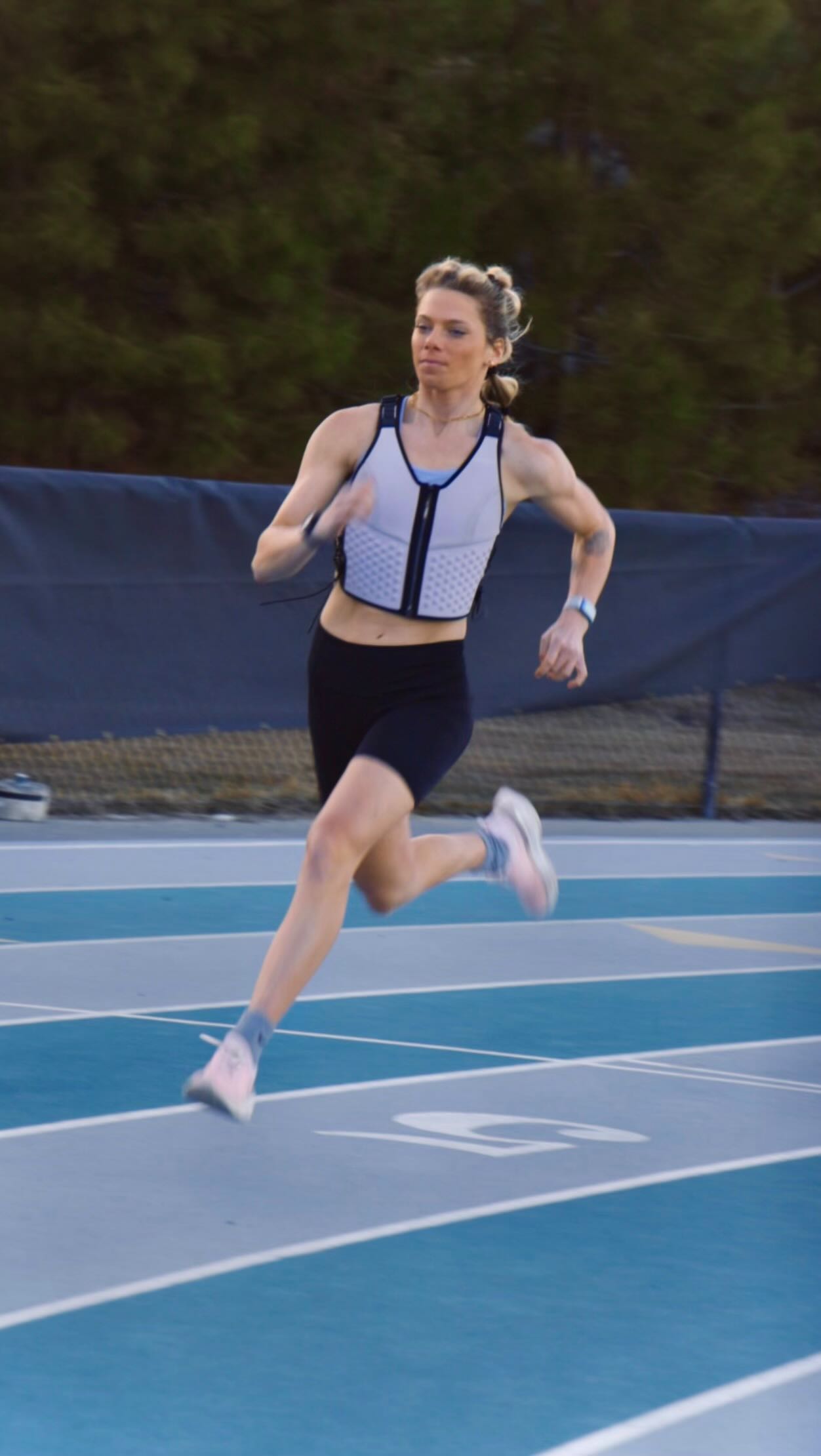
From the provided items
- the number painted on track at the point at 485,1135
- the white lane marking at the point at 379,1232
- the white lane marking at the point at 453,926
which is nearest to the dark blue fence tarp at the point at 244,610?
the white lane marking at the point at 453,926

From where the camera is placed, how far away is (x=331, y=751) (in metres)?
5.16

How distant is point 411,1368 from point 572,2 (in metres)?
13.3

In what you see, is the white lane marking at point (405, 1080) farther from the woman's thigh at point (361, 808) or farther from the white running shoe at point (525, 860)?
the woman's thigh at point (361, 808)

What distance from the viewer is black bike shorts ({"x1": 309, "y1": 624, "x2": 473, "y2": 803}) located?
4977mm

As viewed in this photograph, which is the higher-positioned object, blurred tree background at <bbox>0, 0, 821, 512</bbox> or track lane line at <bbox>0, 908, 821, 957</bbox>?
blurred tree background at <bbox>0, 0, 821, 512</bbox>

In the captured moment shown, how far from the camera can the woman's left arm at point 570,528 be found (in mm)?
5016

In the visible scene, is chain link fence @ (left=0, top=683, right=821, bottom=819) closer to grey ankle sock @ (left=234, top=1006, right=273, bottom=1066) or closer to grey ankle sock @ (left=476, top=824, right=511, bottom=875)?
grey ankle sock @ (left=476, top=824, right=511, bottom=875)

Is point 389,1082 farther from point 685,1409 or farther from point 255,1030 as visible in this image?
point 685,1409

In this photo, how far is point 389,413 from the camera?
5.01 meters

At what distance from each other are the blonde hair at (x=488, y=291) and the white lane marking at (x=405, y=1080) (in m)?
1.69

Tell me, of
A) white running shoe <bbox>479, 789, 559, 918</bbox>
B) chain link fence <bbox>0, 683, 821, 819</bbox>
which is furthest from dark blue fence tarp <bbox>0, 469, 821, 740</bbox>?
white running shoe <bbox>479, 789, 559, 918</bbox>

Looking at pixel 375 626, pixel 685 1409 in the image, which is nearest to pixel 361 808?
pixel 375 626

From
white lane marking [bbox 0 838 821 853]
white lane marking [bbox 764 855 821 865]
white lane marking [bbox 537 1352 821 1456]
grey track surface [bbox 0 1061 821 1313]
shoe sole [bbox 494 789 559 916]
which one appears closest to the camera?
white lane marking [bbox 537 1352 821 1456]

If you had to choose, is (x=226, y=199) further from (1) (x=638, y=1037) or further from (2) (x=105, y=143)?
(1) (x=638, y=1037)
